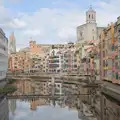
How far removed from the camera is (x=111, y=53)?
71500mm

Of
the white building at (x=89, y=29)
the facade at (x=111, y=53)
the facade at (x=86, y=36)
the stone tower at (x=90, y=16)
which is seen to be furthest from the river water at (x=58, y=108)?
the stone tower at (x=90, y=16)

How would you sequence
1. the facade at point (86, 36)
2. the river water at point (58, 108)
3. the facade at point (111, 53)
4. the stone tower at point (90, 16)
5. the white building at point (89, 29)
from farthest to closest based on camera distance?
the stone tower at point (90, 16)
the white building at point (89, 29)
the facade at point (86, 36)
the facade at point (111, 53)
the river water at point (58, 108)

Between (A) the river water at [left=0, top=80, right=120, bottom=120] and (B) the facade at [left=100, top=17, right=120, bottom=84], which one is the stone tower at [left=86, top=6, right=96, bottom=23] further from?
(A) the river water at [left=0, top=80, right=120, bottom=120]

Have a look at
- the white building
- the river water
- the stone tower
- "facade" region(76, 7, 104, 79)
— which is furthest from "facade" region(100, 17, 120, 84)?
the stone tower

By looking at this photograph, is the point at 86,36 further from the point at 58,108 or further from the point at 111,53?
the point at 58,108

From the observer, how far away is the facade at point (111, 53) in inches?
2569

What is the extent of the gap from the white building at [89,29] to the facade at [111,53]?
246 feet

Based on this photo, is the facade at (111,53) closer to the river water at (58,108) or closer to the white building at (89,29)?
the river water at (58,108)

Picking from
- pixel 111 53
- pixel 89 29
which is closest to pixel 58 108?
pixel 111 53

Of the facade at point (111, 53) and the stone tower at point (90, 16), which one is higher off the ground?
the stone tower at point (90, 16)

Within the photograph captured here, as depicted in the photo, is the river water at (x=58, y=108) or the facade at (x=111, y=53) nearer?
the river water at (x=58, y=108)

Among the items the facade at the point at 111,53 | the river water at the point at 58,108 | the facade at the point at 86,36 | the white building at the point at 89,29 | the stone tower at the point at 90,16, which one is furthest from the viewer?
the stone tower at the point at 90,16

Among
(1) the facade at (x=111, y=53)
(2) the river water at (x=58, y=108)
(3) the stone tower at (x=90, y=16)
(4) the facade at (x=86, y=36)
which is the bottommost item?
(2) the river water at (x=58, y=108)

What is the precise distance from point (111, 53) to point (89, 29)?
9254cm
